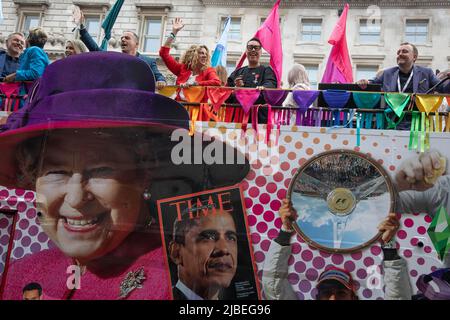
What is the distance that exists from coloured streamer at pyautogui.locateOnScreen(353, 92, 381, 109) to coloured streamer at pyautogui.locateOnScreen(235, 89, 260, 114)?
104 centimetres

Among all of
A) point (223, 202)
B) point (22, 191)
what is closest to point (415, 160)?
point (223, 202)

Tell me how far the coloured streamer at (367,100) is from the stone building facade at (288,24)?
1490 centimetres

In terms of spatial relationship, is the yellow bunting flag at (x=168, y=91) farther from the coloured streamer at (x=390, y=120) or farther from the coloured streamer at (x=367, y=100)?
the coloured streamer at (x=390, y=120)

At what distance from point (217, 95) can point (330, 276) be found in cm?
222

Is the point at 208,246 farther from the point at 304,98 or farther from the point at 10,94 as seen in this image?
the point at 10,94

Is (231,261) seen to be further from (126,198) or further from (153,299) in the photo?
(126,198)

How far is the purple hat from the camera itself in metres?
4.80

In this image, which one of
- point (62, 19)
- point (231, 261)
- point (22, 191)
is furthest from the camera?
point (62, 19)

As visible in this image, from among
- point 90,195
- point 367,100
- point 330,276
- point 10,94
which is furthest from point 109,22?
point 330,276

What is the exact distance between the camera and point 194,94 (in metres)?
5.41

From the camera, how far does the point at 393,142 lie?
4773 mm

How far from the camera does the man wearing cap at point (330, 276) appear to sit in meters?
4.45

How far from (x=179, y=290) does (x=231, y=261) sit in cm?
56

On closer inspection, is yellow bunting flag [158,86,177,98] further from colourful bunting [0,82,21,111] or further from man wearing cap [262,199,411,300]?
man wearing cap [262,199,411,300]
